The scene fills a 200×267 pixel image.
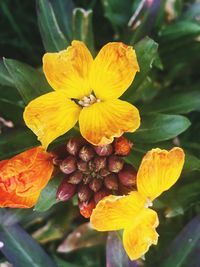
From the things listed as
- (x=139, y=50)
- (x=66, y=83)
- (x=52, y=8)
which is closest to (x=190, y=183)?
(x=139, y=50)

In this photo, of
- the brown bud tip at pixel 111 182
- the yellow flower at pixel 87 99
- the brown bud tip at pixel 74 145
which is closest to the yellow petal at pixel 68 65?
the yellow flower at pixel 87 99

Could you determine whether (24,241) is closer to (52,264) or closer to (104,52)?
(52,264)

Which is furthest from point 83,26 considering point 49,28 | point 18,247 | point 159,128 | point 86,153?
point 18,247

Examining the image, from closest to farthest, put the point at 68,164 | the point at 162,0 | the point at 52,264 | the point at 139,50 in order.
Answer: the point at 68,164 → the point at 139,50 → the point at 52,264 → the point at 162,0

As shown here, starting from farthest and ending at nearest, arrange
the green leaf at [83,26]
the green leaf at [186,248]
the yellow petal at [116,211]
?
the green leaf at [83,26] → the green leaf at [186,248] → the yellow petal at [116,211]

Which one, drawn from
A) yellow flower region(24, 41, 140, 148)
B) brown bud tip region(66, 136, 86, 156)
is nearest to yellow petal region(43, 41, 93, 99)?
yellow flower region(24, 41, 140, 148)

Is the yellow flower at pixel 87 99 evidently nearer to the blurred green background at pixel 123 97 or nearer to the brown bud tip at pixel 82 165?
the brown bud tip at pixel 82 165
